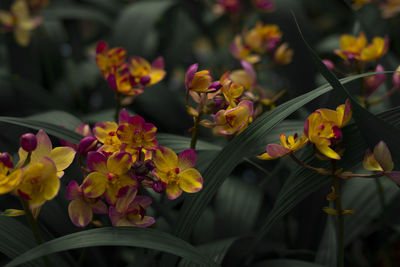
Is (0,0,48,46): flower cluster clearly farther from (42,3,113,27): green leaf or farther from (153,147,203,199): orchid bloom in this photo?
(153,147,203,199): orchid bloom

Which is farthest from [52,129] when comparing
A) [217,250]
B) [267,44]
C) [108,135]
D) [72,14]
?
[72,14]

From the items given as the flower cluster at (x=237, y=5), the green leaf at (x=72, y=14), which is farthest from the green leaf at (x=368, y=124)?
the green leaf at (x=72, y=14)

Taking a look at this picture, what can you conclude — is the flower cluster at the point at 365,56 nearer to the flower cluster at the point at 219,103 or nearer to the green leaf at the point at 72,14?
the flower cluster at the point at 219,103

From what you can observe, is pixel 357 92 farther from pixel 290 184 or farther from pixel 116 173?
pixel 116 173

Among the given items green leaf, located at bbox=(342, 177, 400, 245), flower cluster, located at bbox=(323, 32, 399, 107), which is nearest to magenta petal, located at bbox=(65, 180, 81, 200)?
flower cluster, located at bbox=(323, 32, 399, 107)

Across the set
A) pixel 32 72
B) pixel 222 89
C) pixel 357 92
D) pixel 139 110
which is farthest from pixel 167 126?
pixel 222 89

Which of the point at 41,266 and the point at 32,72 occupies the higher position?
the point at 32,72

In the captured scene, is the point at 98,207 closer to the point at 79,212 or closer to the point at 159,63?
the point at 79,212
